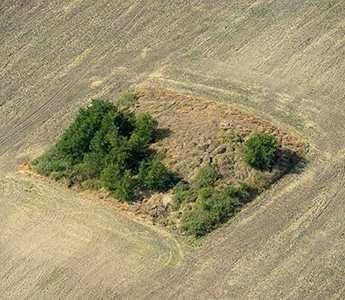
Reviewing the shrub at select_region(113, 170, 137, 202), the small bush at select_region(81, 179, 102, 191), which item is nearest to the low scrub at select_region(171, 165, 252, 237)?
the shrub at select_region(113, 170, 137, 202)

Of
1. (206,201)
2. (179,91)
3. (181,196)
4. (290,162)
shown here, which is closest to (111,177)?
(181,196)

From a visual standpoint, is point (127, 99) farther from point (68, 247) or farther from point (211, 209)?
point (68, 247)

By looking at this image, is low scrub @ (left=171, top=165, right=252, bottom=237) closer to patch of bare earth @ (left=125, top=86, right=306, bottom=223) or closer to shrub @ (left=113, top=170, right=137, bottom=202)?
patch of bare earth @ (left=125, top=86, right=306, bottom=223)

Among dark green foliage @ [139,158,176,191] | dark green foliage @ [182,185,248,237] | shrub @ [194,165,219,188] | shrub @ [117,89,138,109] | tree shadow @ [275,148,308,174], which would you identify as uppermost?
shrub @ [117,89,138,109]

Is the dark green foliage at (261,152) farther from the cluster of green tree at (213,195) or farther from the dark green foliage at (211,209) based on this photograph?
the dark green foliage at (211,209)

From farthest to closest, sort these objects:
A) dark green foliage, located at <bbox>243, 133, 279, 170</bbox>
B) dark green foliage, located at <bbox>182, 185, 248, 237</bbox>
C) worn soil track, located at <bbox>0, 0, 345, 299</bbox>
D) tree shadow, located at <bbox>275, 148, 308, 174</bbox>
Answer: tree shadow, located at <bbox>275, 148, 308, 174</bbox> < dark green foliage, located at <bbox>243, 133, 279, 170</bbox> < dark green foliage, located at <bbox>182, 185, 248, 237</bbox> < worn soil track, located at <bbox>0, 0, 345, 299</bbox>

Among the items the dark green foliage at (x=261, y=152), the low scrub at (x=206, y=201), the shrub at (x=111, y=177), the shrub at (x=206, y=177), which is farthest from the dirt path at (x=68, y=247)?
the dark green foliage at (x=261, y=152)

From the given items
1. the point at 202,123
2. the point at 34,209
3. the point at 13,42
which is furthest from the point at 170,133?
the point at 13,42
